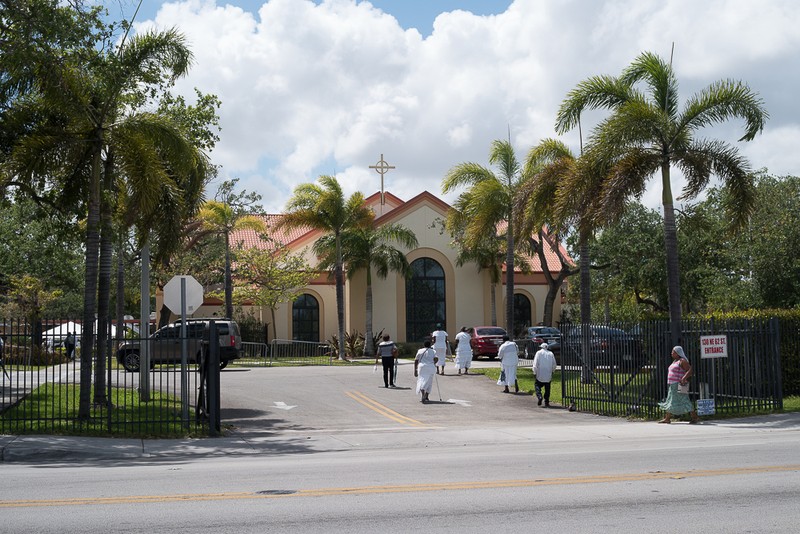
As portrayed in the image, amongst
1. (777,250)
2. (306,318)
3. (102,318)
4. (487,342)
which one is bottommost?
(487,342)

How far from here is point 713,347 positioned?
17016mm

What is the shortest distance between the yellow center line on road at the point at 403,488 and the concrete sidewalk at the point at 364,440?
3517 mm

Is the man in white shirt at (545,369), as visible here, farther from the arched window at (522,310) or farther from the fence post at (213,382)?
the arched window at (522,310)

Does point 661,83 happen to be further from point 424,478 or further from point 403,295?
point 403,295

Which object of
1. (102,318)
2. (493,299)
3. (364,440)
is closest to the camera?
(364,440)

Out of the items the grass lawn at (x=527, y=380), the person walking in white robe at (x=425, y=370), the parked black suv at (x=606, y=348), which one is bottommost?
the grass lawn at (x=527, y=380)

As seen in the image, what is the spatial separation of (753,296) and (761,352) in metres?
10.9

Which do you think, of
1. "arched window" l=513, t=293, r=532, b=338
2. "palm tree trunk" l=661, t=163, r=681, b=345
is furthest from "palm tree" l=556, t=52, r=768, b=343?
"arched window" l=513, t=293, r=532, b=338

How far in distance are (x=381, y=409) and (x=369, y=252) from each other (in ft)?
66.8

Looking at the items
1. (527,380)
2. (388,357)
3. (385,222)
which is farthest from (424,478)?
(385,222)

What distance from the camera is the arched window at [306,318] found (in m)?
45.1

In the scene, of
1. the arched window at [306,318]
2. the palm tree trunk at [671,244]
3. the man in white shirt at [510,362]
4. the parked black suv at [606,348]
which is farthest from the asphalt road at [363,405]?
the arched window at [306,318]

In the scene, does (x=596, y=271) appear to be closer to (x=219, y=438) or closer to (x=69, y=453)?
(x=219, y=438)

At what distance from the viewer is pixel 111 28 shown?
16875 mm
